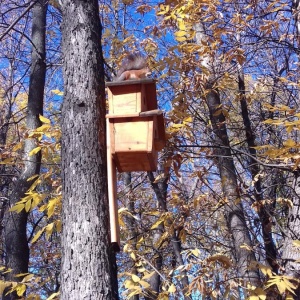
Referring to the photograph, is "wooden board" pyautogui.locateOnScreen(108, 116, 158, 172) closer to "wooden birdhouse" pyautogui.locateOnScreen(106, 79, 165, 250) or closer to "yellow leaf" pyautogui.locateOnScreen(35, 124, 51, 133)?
"wooden birdhouse" pyautogui.locateOnScreen(106, 79, 165, 250)

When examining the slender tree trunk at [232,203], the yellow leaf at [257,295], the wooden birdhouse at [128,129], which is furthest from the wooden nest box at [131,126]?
the slender tree trunk at [232,203]

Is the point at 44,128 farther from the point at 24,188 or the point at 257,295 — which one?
the point at 24,188

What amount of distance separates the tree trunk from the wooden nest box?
0.21 feet

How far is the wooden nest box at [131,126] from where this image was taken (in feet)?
7.20

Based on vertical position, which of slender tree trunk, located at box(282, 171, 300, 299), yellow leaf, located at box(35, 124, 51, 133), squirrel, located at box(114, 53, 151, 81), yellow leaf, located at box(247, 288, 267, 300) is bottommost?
yellow leaf, located at box(247, 288, 267, 300)

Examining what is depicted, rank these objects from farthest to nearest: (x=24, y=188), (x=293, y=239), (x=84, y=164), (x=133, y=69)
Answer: (x=24, y=188), (x=293, y=239), (x=133, y=69), (x=84, y=164)

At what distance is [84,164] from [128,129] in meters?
0.32

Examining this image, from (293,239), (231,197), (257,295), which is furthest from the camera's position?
(231,197)

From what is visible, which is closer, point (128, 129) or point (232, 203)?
point (128, 129)

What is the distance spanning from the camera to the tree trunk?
1843mm

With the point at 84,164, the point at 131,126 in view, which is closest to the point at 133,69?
the point at 131,126

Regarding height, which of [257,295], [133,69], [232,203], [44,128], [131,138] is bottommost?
[257,295]

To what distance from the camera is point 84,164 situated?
2.07 m

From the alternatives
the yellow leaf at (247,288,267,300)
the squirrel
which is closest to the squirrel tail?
the squirrel
